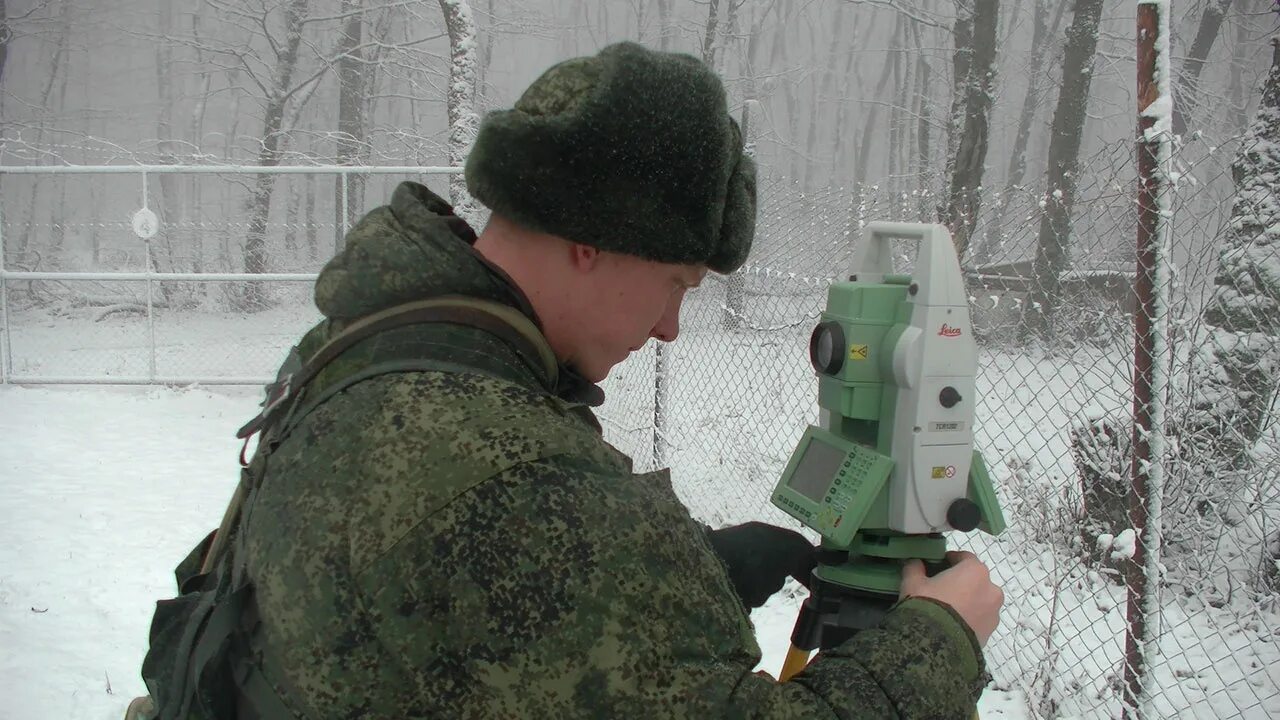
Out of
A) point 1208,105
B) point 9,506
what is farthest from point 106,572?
point 1208,105

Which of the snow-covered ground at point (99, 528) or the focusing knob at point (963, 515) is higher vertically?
the focusing knob at point (963, 515)

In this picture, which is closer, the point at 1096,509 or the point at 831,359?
the point at 831,359

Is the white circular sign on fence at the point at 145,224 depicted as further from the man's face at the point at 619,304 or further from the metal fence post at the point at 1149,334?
the man's face at the point at 619,304

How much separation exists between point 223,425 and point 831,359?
302 inches


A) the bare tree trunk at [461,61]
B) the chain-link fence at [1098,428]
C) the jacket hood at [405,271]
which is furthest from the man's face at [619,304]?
the bare tree trunk at [461,61]

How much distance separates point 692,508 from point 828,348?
3915mm

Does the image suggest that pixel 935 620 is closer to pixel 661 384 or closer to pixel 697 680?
pixel 697 680

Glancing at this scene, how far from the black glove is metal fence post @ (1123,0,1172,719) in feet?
5.07

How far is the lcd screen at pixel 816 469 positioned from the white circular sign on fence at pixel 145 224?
28.2ft

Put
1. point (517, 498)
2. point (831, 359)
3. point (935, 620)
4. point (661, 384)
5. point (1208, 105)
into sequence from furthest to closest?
1. point (1208, 105)
2. point (661, 384)
3. point (831, 359)
4. point (935, 620)
5. point (517, 498)

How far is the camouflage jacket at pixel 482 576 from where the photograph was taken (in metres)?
0.83

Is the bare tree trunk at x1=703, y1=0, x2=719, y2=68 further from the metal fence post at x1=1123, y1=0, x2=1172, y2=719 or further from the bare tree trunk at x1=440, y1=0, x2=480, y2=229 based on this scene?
the metal fence post at x1=1123, y1=0, x2=1172, y2=719

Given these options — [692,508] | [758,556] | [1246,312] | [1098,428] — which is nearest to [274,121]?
[692,508]

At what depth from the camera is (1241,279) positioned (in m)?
4.18
